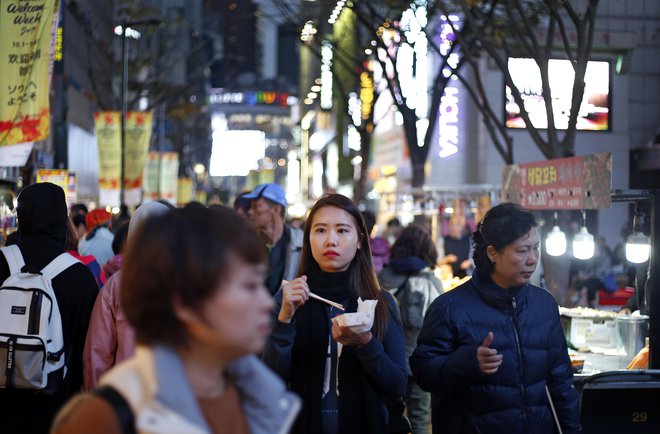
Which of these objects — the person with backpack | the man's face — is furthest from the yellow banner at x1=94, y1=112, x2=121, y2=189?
the person with backpack

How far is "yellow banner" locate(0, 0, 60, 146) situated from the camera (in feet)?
29.2

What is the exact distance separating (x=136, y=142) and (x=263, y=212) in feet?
58.5

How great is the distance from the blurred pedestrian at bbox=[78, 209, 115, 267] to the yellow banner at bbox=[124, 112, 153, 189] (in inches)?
571

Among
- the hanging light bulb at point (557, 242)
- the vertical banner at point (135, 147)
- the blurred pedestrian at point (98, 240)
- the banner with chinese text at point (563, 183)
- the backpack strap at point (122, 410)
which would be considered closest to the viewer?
the backpack strap at point (122, 410)

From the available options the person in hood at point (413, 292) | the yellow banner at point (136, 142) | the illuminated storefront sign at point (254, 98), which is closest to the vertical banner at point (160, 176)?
the yellow banner at point (136, 142)

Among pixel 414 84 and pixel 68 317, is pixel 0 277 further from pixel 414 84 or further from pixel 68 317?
pixel 414 84

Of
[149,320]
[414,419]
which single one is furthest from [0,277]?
[414,419]

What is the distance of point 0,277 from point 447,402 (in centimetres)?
239

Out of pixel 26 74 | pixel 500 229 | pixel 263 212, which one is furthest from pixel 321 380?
pixel 26 74

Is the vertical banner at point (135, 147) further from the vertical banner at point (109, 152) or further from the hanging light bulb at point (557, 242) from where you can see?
→ the hanging light bulb at point (557, 242)

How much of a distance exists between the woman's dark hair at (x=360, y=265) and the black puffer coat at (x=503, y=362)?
478 millimetres

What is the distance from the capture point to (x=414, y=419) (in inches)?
316

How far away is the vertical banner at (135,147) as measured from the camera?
83.4ft

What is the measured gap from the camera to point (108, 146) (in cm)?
2353
